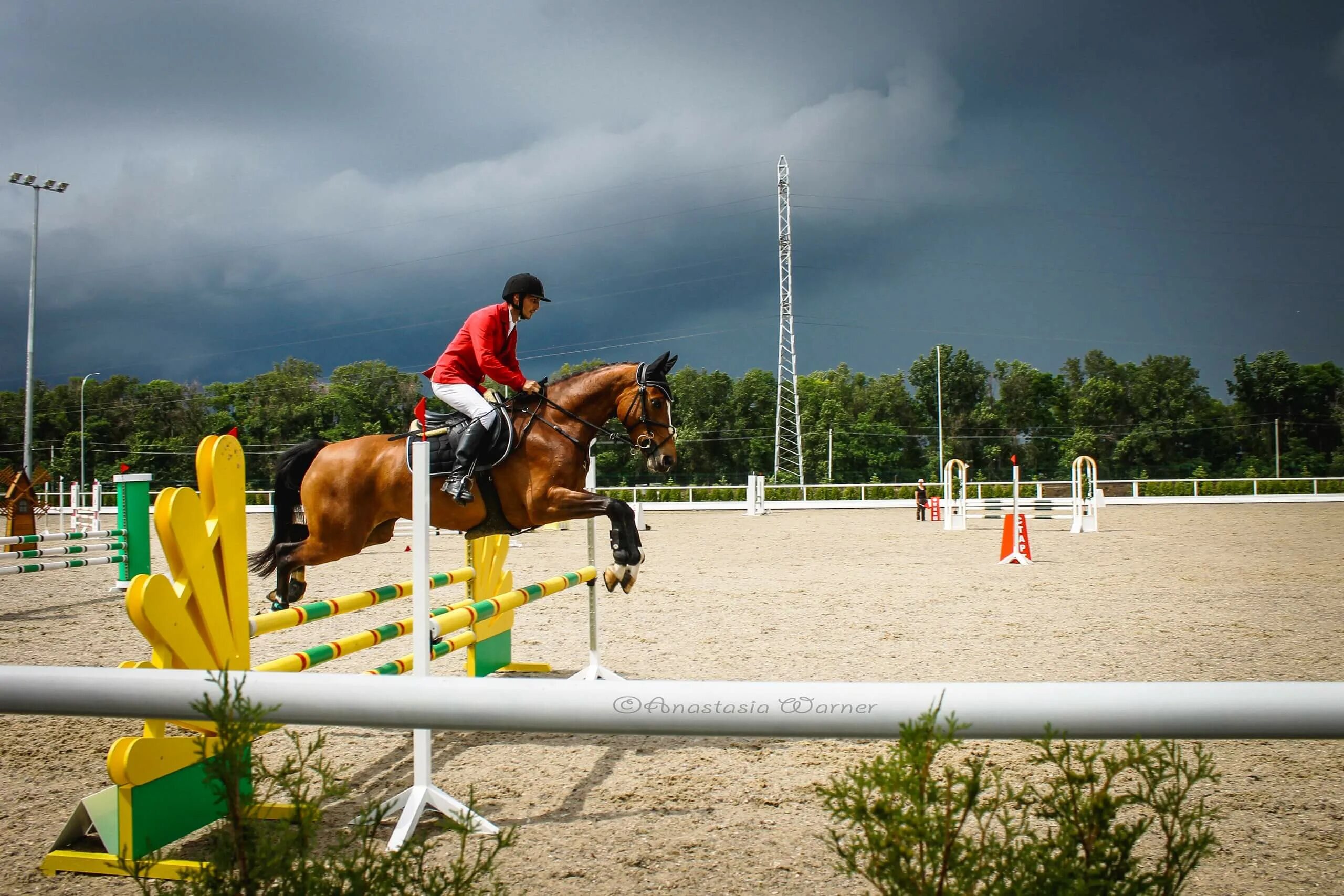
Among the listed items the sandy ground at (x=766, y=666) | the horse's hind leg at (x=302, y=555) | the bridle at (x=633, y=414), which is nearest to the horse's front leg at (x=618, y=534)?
the bridle at (x=633, y=414)

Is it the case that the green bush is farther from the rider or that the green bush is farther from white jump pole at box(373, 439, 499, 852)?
the rider

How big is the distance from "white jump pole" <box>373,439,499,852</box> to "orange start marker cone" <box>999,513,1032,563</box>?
1023 centimetres

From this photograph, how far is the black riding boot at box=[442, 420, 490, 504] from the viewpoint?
4547 millimetres

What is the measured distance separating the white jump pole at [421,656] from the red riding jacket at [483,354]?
1821 millimetres

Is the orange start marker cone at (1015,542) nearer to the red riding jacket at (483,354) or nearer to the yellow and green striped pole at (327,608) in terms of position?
the red riding jacket at (483,354)

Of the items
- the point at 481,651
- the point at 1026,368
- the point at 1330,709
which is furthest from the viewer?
the point at 1026,368

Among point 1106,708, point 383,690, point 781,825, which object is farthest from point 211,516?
point 1106,708

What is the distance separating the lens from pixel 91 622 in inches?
302

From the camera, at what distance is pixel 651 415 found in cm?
489

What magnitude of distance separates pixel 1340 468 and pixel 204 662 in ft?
174

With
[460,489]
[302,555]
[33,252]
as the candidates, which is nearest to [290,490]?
[302,555]

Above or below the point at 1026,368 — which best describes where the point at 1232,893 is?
below

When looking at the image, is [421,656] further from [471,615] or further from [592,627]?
[592,627]

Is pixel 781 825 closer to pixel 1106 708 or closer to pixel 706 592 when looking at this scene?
pixel 1106 708
